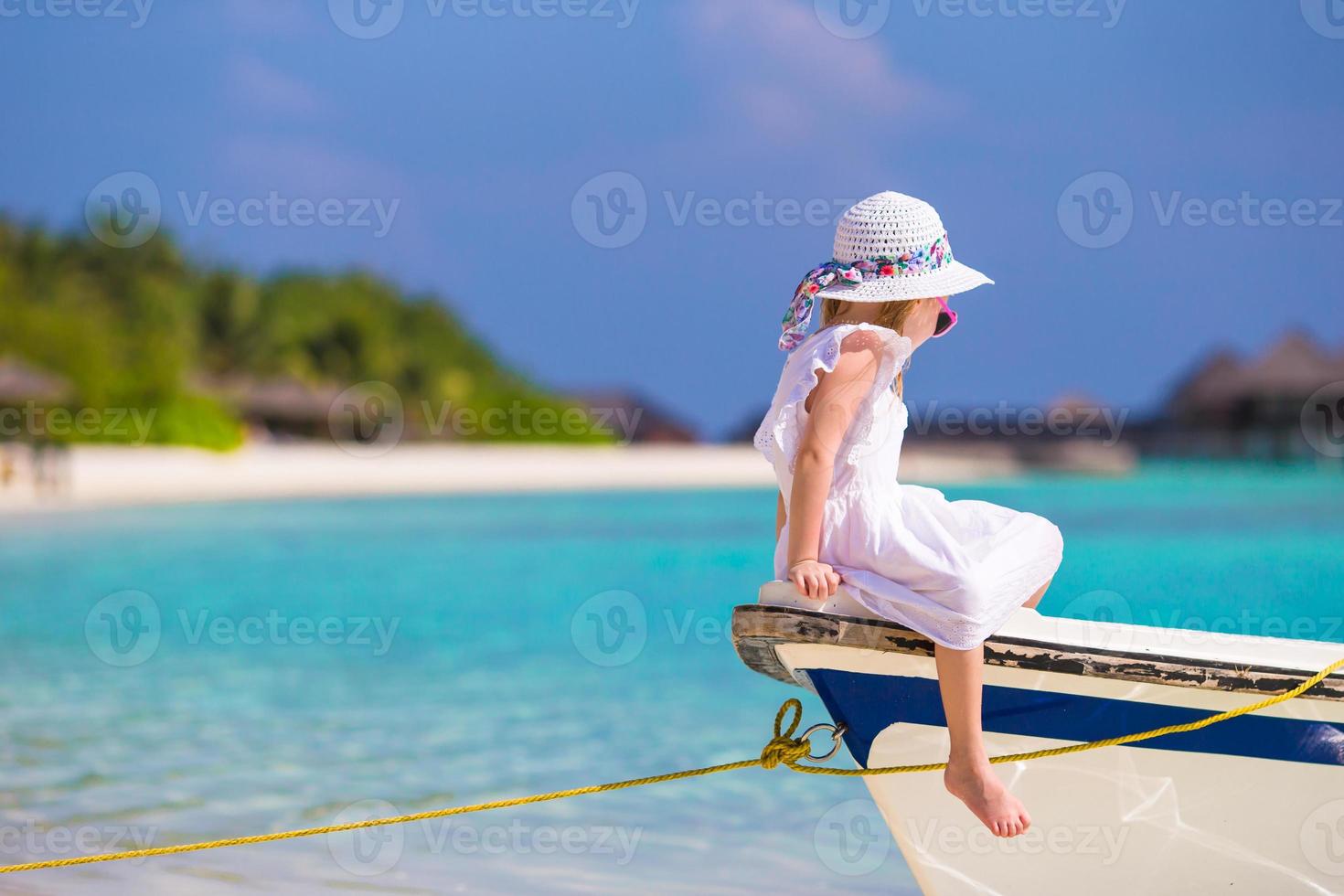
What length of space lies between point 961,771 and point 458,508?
22.2 metres

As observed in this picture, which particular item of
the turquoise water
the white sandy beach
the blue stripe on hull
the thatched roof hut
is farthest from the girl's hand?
the thatched roof hut

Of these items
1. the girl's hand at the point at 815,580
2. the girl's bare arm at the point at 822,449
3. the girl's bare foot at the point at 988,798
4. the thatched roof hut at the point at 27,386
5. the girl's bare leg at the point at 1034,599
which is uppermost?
the thatched roof hut at the point at 27,386

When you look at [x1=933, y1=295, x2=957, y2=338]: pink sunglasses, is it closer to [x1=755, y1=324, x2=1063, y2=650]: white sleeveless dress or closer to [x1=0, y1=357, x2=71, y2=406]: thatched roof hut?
[x1=755, y1=324, x2=1063, y2=650]: white sleeveless dress

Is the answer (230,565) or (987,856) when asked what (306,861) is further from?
(230,565)

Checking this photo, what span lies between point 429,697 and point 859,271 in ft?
15.6

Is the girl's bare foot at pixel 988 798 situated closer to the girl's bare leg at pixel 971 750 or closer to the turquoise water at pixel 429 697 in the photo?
the girl's bare leg at pixel 971 750

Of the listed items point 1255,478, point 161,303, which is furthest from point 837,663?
point 1255,478

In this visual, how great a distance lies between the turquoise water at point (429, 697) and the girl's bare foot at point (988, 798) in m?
1.60

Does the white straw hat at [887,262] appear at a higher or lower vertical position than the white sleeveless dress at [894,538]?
higher

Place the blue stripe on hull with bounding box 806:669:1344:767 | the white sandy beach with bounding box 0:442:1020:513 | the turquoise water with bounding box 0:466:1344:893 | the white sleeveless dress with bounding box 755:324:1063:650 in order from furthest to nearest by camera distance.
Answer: the white sandy beach with bounding box 0:442:1020:513 → the turquoise water with bounding box 0:466:1344:893 → the blue stripe on hull with bounding box 806:669:1344:767 → the white sleeveless dress with bounding box 755:324:1063:650

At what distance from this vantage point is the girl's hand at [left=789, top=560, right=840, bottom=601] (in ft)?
7.72

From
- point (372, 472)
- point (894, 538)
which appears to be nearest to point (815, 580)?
point (894, 538)

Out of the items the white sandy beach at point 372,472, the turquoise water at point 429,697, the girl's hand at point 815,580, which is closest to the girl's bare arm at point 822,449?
the girl's hand at point 815,580

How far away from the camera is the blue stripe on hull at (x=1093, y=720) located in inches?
95.3
